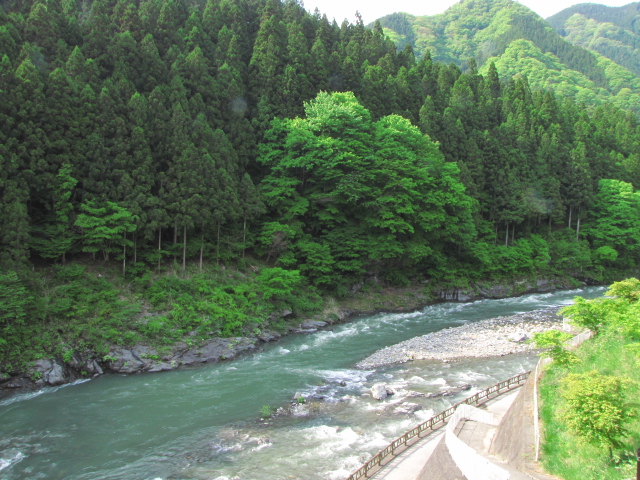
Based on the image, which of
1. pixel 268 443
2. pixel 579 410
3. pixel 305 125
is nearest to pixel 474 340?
pixel 268 443

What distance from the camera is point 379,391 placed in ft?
70.4

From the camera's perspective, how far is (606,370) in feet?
49.8

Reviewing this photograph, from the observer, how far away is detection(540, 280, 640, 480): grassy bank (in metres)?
11.1

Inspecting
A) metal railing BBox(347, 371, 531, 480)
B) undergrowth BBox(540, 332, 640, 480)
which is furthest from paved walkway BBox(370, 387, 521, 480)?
undergrowth BBox(540, 332, 640, 480)

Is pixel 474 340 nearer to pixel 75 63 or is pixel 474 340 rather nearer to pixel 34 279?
pixel 34 279

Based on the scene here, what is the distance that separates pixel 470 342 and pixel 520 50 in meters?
136

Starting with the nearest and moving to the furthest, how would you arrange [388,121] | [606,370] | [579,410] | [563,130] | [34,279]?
1. [579,410]
2. [606,370]
3. [34,279]
4. [388,121]
5. [563,130]

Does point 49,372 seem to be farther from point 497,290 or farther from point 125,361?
point 497,290

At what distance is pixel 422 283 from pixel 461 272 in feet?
15.7

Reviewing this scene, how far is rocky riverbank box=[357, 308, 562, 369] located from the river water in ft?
3.55

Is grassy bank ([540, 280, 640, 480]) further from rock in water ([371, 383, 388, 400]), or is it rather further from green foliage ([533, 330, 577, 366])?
rock in water ([371, 383, 388, 400])

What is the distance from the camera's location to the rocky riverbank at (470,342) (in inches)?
1078

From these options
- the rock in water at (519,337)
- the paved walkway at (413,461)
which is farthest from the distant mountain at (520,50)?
the paved walkway at (413,461)

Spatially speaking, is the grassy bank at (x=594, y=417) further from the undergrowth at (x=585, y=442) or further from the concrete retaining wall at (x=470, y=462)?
the concrete retaining wall at (x=470, y=462)
